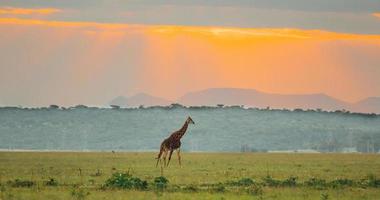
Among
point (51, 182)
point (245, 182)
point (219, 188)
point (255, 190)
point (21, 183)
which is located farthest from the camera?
point (245, 182)

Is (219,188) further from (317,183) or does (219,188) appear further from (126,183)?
(317,183)

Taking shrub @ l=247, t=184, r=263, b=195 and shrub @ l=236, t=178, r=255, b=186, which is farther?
shrub @ l=236, t=178, r=255, b=186

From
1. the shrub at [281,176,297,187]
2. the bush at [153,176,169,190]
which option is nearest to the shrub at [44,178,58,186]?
the bush at [153,176,169,190]

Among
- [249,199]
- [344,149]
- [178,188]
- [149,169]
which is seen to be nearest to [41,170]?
[149,169]

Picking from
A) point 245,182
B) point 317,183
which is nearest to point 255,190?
point 245,182

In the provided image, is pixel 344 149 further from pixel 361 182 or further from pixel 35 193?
pixel 35 193

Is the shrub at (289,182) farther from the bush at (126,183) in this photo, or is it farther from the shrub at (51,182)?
the shrub at (51,182)

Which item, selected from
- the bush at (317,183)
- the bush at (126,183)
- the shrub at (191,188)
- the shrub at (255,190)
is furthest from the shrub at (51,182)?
the bush at (317,183)

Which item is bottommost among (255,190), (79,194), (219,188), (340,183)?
(79,194)

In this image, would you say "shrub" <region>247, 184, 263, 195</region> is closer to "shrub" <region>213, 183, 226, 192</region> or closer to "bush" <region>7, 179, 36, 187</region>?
"shrub" <region>213, 183, 226, 192</region>

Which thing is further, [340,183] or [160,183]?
[340,183]

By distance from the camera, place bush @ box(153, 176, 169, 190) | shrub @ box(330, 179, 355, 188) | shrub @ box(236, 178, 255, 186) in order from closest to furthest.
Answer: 1. bush @ box(153, 176, 169, 190)
2. shrub @ box(236, 178, 255, 186)
3. shrub @ box(330, 179, 355, 188)

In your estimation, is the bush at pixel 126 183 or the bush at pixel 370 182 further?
the bush at pixel 370 182

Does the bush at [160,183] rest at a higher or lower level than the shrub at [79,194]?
higher
